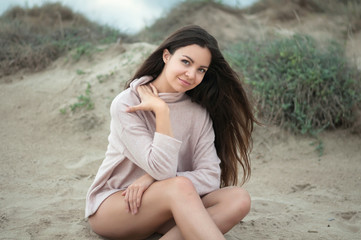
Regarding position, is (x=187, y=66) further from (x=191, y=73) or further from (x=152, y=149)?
(x=152, y=149)

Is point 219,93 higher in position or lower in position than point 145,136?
higher

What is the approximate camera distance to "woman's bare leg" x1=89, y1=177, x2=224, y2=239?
2.22 meters

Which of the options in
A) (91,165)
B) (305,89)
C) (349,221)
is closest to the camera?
(349,221)

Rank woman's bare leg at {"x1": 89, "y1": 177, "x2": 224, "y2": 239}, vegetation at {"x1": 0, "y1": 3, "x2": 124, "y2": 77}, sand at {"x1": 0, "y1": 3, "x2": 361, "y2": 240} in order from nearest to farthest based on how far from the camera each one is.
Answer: woman's bare leg at {"x1": 89, "y1": 177, "x2": 224, "y2": 239} → sand at {"x1": 0, "y1": 3, "x2": 361, "y2": 240} → vegetation at {"x1": 0, "y1": 3, "x2": 124, "y2": 77}

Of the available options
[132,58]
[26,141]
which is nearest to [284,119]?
[132,58]

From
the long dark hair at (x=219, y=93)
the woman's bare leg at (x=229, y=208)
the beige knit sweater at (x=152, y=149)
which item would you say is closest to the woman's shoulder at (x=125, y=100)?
the beige knit sweater at (x=152, y=149)

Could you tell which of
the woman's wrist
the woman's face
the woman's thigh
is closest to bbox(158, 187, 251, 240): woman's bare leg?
the woman's thigh

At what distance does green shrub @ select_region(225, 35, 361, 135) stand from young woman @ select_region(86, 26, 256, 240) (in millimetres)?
2077

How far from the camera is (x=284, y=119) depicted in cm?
506

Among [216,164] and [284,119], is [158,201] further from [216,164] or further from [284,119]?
[284,119]

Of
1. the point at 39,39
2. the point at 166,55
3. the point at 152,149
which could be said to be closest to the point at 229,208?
the point at 152,149

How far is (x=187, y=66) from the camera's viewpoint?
103 inches

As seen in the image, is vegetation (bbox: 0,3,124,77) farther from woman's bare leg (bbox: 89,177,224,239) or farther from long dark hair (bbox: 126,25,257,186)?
woman's bare leg (bbox: 89,177,224,239)

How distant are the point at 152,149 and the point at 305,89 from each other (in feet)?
10.5
